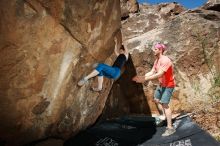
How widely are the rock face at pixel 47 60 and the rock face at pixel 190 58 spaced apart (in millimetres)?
2882

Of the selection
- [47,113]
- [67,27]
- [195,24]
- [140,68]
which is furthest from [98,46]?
[195,24]

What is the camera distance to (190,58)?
10023mm

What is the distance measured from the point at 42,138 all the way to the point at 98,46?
87.9 inches

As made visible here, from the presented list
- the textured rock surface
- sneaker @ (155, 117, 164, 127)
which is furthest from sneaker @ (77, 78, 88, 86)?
the textured rock surface

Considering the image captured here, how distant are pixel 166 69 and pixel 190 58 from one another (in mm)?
3241

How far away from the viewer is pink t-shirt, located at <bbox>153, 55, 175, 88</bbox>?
23.1 ft

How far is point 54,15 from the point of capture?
6.09 metres

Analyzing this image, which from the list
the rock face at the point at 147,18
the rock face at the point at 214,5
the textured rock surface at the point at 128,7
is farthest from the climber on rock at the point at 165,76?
the textured rock surface at the point at 128,7

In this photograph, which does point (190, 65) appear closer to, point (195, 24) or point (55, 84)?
point (195, 24)

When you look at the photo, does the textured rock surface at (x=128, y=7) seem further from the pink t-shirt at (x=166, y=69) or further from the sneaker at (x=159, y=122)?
the pink t-shirt at (x=166, y=69)

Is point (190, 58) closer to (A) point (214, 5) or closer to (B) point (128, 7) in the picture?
(A) point (214, 5)

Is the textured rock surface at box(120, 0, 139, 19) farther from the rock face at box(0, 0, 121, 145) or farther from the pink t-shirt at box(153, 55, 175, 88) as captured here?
the pink t-shirt at box(153, 55, 175, 88)

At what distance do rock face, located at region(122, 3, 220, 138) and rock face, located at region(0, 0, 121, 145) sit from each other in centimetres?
288

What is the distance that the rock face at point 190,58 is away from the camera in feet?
31.8
